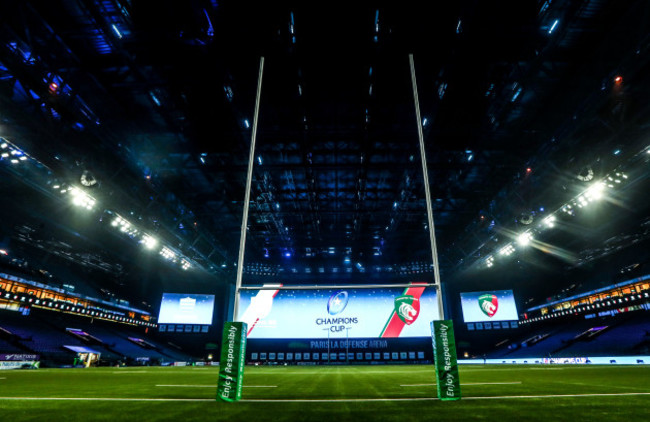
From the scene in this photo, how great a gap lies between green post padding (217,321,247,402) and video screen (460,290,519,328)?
25676 mm

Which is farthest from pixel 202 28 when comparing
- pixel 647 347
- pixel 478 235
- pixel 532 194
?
pixel 647 347

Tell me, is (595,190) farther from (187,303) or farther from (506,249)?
(187,303)

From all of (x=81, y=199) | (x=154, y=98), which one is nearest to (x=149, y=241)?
(x=81, y=199)

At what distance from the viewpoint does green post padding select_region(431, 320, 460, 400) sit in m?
3.66

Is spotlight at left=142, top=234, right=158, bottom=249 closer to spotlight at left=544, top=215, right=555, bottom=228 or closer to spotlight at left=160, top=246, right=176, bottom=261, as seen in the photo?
spotlight at left=160, top=246, right=176, bottom=261

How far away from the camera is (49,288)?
21.2 m

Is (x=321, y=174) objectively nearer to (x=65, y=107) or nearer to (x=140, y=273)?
(x=65, y=107)

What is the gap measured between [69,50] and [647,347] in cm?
2865

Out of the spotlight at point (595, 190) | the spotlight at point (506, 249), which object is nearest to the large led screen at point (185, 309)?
the spotlight at point (506, 249)

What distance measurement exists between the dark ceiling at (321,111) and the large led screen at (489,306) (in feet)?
32.8

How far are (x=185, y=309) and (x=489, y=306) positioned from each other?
83.0 feet

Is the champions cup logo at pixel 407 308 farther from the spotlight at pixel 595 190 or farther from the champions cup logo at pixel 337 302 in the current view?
the spotlight at pixel 595 190

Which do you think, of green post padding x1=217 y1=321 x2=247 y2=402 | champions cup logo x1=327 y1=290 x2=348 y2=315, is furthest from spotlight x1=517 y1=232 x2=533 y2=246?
green post padding x1=217 y1=321 x2=247 y2=402

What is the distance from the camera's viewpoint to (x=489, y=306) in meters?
24.5
